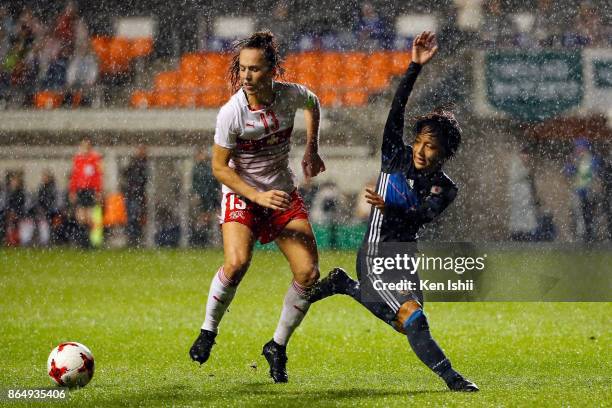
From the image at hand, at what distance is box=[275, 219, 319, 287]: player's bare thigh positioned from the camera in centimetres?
648

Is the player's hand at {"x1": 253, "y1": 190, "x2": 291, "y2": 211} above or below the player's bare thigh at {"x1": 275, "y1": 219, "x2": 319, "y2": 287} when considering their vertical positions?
above

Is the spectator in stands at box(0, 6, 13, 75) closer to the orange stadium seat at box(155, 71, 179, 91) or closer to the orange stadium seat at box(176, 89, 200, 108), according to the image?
the orange stadium seat at box(155, 71, 179, 91)

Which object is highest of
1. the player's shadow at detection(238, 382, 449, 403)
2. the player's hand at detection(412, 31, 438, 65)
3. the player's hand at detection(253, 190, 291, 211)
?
the player's hand at detection(412, 31, 438, 65)

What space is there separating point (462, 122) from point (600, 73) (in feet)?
8.48

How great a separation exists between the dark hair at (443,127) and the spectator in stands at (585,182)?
43.5ft

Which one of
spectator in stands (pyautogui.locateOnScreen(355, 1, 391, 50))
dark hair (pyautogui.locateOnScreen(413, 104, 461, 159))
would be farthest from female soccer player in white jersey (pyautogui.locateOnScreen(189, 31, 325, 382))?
spectator in stands (pyautogui.locateOnScreen(355, 1, 391, 50))

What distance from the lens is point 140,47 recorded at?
945 inches

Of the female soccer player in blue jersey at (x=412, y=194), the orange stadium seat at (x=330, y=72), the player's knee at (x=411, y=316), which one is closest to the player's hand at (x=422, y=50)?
the female soccer player in blue jersey at (x=412, y=194)

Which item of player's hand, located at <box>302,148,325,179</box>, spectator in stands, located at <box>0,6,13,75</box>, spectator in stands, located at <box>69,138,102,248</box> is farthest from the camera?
spectator in stands, located at <box>0,6,13,75</box>

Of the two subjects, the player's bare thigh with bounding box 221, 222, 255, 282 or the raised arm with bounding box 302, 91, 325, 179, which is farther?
the raised arm with bounding box 302, 91, 325, 179

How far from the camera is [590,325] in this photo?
378 inches

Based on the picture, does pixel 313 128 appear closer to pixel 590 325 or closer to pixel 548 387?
pixel 548 387

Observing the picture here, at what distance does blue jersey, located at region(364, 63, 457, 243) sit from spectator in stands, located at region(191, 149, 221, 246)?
46.9ft

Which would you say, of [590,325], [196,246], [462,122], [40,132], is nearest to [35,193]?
Answer: [40,132]
